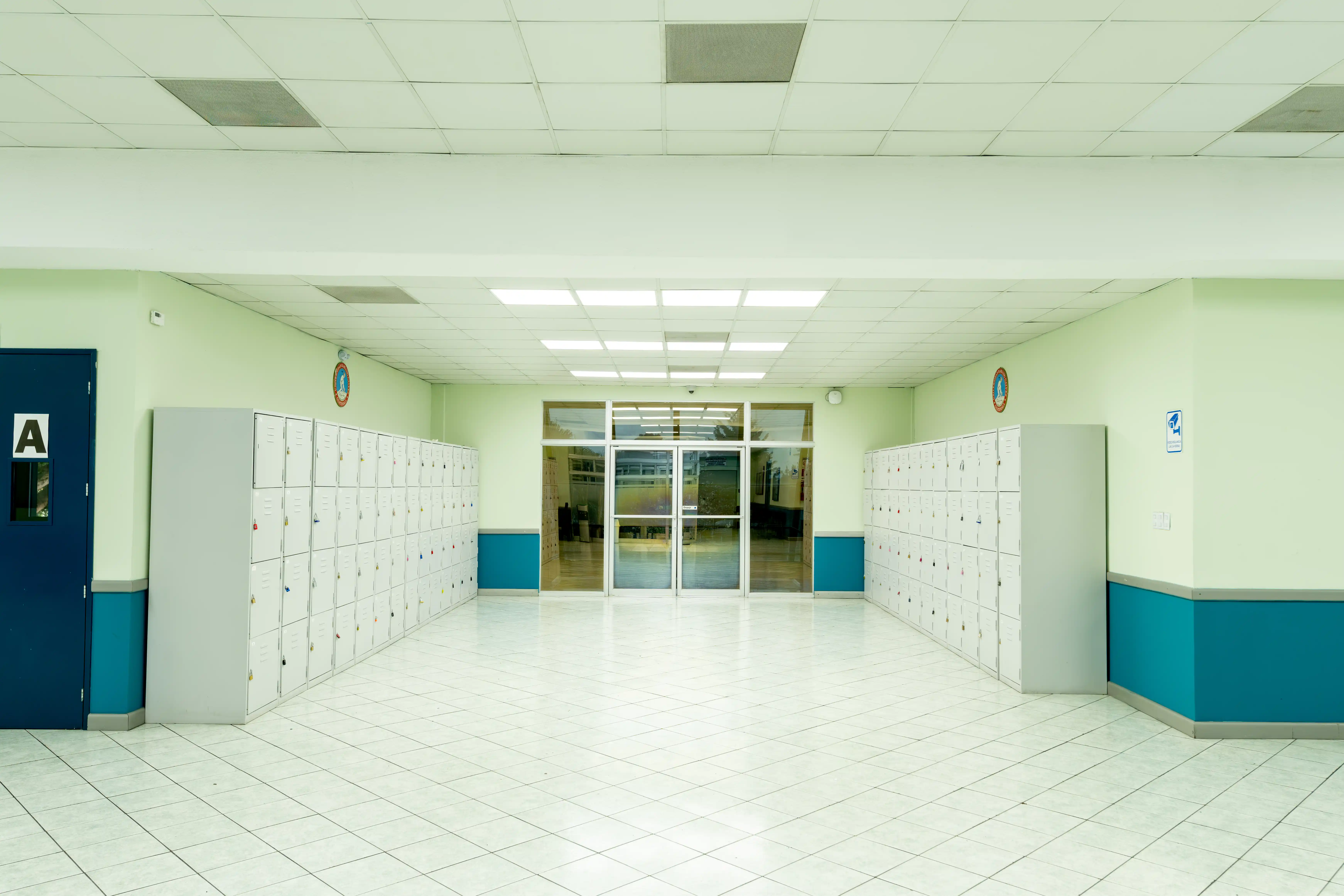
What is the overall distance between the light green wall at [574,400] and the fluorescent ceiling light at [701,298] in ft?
15.9

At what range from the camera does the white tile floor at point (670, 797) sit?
313 cm

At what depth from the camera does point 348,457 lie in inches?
261

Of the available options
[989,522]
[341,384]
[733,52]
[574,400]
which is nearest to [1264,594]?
[989,522]

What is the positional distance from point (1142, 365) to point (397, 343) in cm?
654

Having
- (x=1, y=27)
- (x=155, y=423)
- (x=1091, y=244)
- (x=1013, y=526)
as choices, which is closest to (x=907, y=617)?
(x=1013, y=526)

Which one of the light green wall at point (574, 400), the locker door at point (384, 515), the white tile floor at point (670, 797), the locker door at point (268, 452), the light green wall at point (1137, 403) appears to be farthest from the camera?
the light green wall at point (574, 400)

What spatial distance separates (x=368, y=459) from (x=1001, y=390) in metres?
6.26

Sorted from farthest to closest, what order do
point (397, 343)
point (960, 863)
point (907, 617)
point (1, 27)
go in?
1. point (907, 617)
2. point (397, 343)
3. point (960, 863)
4. point (1, 27)

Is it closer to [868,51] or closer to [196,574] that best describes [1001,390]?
[868,51]

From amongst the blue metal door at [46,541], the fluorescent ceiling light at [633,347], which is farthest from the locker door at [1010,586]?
the blue metal door at [46,541]

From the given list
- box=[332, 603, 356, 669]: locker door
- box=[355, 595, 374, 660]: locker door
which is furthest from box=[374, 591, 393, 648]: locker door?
box=[332, 603, 356, 669]: locker door

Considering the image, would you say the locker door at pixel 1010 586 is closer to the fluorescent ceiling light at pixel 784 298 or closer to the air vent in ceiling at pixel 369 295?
the fluorescent ceiling light at pixel 784 298

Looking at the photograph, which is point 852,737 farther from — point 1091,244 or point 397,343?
point 397,343

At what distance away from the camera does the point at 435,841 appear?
11.2 ft
